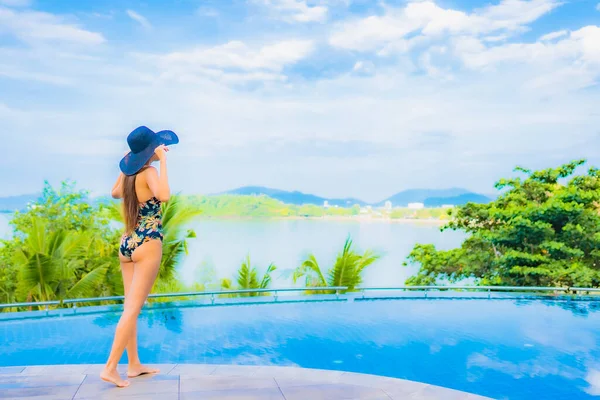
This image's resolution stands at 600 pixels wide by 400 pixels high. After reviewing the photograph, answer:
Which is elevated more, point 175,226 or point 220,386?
point 175,226

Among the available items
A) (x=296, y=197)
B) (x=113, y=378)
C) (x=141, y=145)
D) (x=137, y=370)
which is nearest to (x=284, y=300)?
(x=137, y=370)

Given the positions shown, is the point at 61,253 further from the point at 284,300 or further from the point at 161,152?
the point at 161,152

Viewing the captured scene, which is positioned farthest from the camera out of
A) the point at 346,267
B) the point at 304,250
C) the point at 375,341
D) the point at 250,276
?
the point at 250,276

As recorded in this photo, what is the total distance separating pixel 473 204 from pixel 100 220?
787 centimetres

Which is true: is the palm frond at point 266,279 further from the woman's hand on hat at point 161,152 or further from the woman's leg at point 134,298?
the woman's hand on hat at point 161,152

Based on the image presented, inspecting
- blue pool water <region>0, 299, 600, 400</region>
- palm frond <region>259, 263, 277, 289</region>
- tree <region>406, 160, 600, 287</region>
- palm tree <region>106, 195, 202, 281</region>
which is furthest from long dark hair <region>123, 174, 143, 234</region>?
tree <region>406, 160, 600, 287</region>

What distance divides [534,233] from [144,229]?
9451mm

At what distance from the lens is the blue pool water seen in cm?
548

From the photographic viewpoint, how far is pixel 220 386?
3.98 metres

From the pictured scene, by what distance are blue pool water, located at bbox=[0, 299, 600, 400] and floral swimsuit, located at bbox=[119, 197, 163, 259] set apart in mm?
→ 2135

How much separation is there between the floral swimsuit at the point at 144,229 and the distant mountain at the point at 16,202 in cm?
1112

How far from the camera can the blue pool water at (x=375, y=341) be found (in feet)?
18.0

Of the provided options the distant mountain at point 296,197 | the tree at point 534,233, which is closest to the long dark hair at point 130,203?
the tree at point 534,233

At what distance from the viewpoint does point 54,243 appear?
28.1 feet
